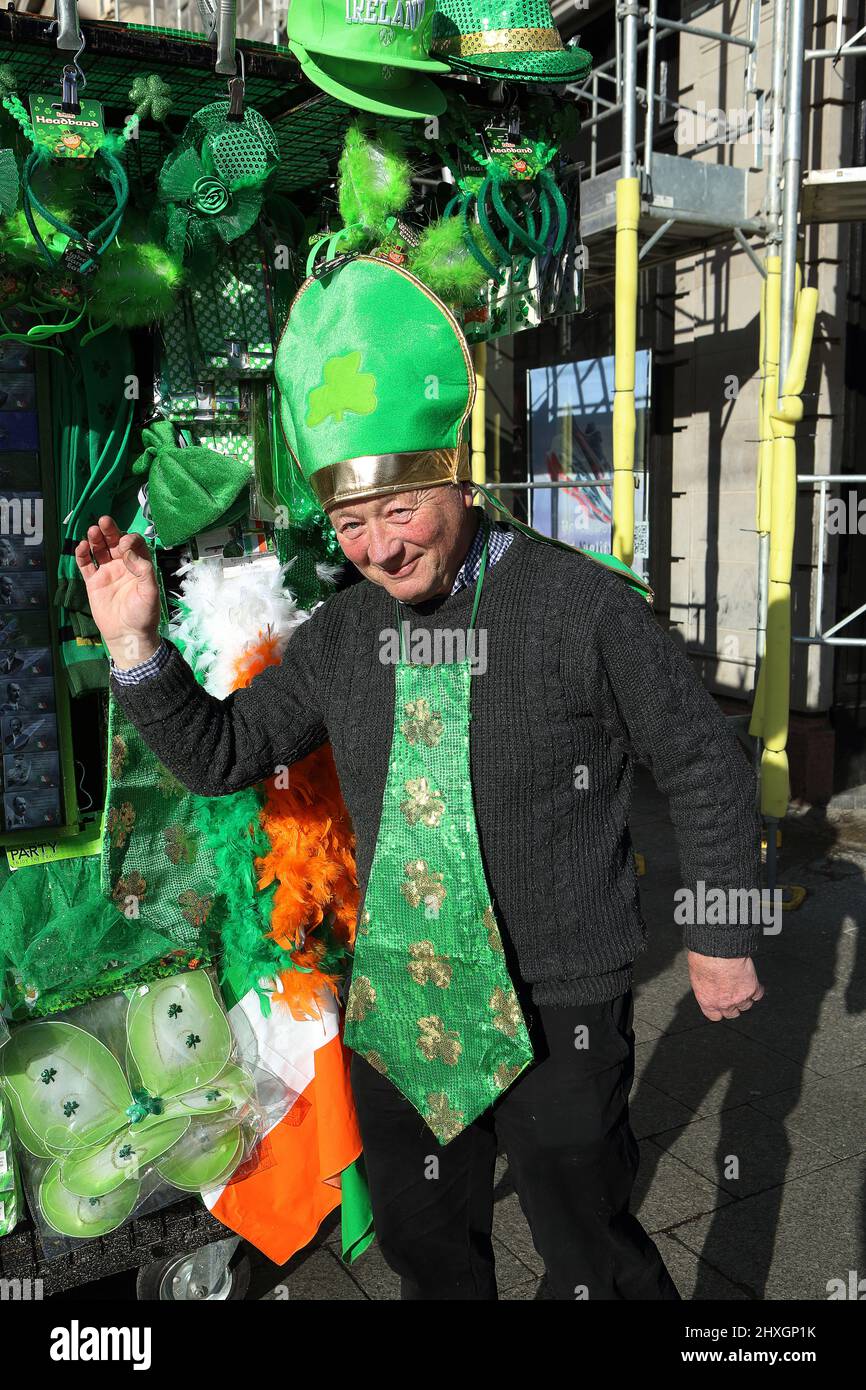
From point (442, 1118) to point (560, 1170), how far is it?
22 cm

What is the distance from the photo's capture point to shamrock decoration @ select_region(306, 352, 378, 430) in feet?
6.01

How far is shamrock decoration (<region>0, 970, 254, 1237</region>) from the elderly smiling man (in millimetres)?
696

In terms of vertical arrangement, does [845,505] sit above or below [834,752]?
above

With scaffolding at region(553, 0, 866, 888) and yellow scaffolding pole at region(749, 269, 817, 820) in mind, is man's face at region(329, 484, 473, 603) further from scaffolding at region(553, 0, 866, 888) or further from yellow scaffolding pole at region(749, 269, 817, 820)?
yellow scaffolding pole at region(749, 269, 817, 820)

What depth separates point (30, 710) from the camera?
254 centimetres

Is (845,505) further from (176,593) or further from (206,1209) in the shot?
(206,1209)

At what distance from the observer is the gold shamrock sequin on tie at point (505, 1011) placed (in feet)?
6.03

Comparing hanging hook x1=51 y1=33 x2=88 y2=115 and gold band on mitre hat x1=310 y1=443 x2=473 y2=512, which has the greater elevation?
hanging hook x1=51 y1=33 x2=88 y2=115

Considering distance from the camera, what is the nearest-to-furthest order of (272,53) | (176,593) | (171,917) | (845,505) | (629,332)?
1. (272,53)
2. (171,917)
3. (176,593)
4. (629,332)
5. (845,505)

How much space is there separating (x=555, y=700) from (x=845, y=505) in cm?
487

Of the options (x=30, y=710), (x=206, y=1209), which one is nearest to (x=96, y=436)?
(x=30, y=710)

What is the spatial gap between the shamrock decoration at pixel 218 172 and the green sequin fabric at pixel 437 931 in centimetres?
107

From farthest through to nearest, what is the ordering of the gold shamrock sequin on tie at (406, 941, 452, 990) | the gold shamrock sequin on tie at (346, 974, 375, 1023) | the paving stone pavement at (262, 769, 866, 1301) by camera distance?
1. the paving stone pavement at (262, 769, 866, 1301)
2. the gold shamrock sequin on tie at (346, 974, 375, 1023)
3. the gold shamrock sequin on tie at (406, 941, 452, 990)

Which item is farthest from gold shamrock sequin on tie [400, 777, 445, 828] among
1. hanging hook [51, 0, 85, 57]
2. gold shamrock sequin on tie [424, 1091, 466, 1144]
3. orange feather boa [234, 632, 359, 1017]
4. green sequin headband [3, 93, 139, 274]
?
hanging hook [51, 0, 85, 57]
